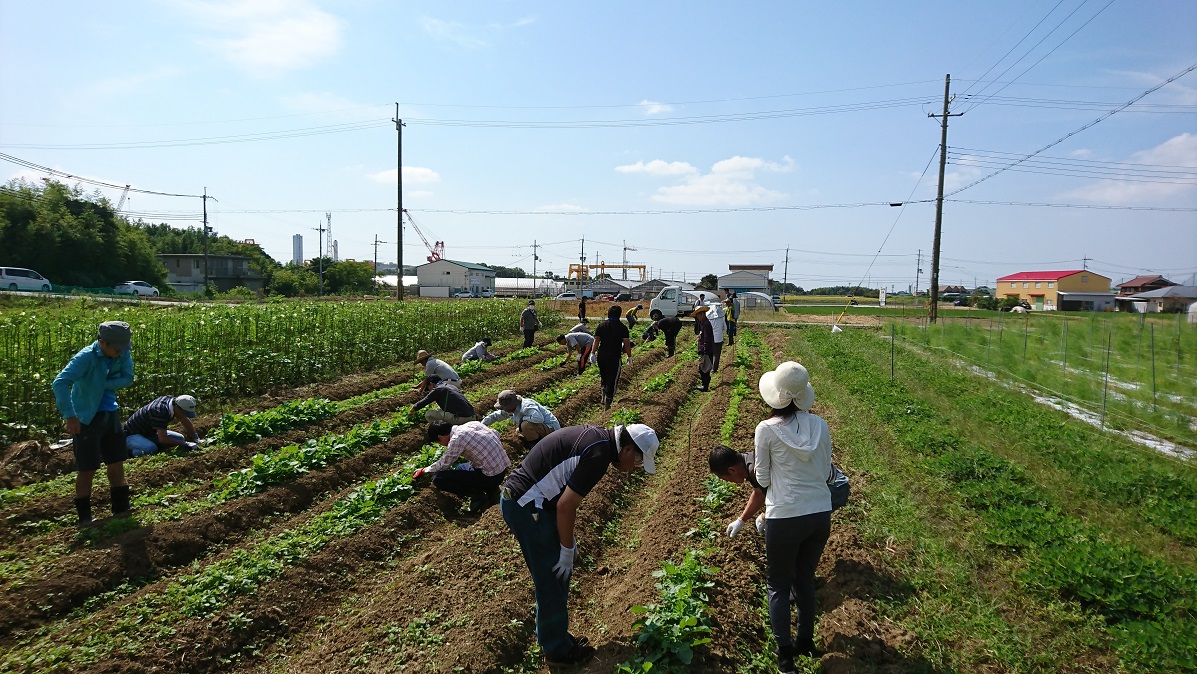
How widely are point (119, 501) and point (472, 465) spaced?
3.35 m

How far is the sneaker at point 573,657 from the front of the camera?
13.4ft

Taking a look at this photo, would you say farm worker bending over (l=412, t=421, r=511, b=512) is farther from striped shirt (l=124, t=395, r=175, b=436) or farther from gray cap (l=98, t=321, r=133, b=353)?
striped shirt (l=124, t=395, r=175, b=436)

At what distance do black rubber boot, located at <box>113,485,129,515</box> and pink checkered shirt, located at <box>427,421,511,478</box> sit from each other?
116 inches

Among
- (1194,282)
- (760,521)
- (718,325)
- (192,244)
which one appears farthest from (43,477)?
(192,244)

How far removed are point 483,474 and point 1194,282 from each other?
38.8ft

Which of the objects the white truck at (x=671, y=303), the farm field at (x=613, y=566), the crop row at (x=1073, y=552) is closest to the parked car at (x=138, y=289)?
the white truck at (x=671, y=303)

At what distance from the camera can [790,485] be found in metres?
3.62

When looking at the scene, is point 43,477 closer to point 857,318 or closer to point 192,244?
point 857,318

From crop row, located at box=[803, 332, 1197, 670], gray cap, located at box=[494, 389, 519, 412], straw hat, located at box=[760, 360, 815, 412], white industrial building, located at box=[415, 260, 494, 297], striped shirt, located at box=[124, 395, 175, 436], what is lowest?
crop row, located at box=[803, 332, 1197, 670]

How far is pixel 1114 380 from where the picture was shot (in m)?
12.1

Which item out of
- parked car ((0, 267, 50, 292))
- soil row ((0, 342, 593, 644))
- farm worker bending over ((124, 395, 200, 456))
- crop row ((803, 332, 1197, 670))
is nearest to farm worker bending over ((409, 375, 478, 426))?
soil row ((0, 342, 593, 644))

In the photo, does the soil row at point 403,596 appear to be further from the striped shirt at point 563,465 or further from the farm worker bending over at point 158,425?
the farm worker bending over at point 158,425

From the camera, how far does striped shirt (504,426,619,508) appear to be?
3.60m

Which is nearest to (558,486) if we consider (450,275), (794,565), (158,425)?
(794,565)
